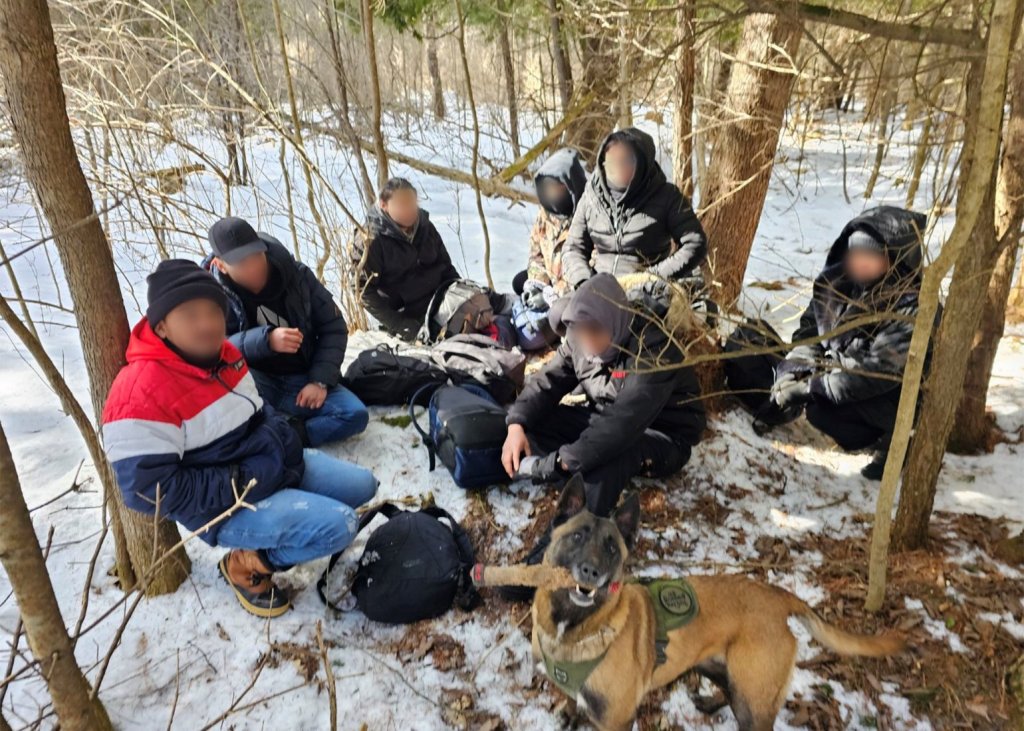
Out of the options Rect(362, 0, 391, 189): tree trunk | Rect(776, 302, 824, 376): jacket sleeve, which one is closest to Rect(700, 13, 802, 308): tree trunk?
Rect(776, 302, 824, 376): jacket sleeve

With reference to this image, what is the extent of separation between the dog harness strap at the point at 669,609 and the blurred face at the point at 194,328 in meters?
2.12

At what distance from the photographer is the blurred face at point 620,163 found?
4445mm

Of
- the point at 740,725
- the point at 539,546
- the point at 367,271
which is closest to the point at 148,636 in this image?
the point at 539,546

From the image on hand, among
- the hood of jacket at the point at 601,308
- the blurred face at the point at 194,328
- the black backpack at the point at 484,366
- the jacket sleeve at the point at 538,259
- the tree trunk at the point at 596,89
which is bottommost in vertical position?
the black backpack at the point at 484,366

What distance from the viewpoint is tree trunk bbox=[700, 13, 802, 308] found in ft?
13.8

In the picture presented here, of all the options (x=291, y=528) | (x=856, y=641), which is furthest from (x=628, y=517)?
(x=291, y=528)

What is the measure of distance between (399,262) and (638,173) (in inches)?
84.5

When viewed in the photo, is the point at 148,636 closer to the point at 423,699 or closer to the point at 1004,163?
the point at 423,699

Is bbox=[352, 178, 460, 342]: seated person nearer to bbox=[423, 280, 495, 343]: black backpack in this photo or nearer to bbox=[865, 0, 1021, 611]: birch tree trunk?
bbox=[423, 280, 495, 343]: black backpack

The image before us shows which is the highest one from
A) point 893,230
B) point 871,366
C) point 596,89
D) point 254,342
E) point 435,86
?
point 435,86

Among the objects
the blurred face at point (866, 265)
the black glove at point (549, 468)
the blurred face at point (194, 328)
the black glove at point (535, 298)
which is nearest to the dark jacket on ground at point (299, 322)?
the blurred face at point (194, 328)

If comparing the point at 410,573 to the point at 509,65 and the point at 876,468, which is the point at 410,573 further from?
the point at 509,65

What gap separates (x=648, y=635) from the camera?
7.15 feet

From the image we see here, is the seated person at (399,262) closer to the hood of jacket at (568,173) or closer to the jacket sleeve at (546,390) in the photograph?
the hood of jacket at (568,173)
